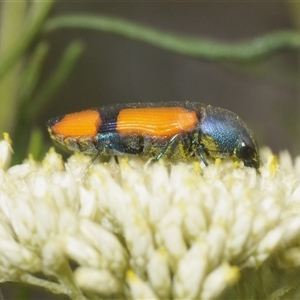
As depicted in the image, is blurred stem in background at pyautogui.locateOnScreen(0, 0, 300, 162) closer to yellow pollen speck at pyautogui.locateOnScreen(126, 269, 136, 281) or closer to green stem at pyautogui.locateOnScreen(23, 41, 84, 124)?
green stem at pyautogui.locateOnScreen(23, 41, 84, 124)

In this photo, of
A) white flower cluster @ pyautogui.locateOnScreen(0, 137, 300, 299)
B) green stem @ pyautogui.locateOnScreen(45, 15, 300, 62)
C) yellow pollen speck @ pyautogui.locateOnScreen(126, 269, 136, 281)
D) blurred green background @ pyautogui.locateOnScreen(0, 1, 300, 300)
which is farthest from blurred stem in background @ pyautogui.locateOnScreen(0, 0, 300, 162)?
blurred green background @ pyautogui.locateOnScreen(0, 1, 300, 300)

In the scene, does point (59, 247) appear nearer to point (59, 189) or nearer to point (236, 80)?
point (59, 189)

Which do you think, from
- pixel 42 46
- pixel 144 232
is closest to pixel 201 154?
pixel 144 232

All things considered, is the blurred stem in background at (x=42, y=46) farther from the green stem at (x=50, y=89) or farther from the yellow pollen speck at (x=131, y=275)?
the yellow pollen speck at (x=131, y=275)

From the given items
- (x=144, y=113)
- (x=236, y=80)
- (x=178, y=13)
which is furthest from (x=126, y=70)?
(x=144, y=113)

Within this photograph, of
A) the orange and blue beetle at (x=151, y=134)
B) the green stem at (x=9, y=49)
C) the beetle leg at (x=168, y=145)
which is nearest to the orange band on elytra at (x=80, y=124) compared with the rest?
the orange and blue beetle at (x=151, y=134)
